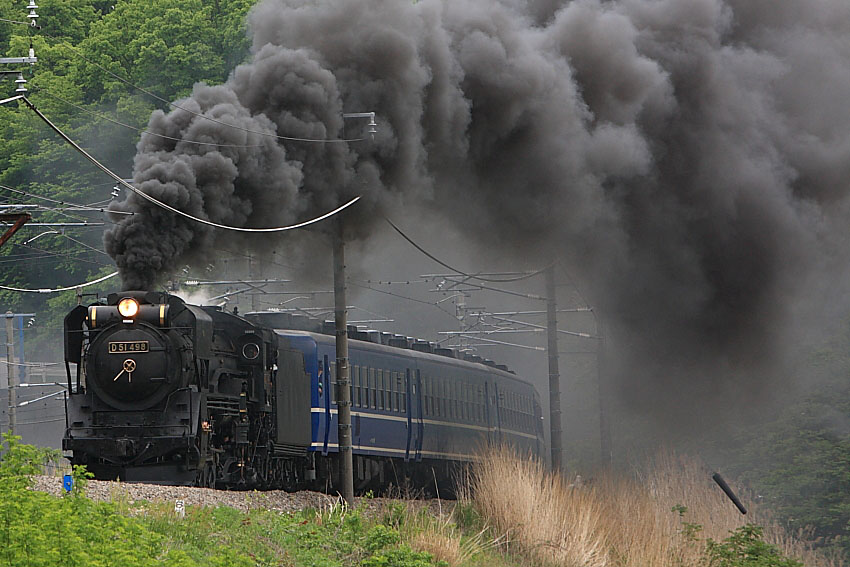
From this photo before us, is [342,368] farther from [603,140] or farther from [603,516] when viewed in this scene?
[603,140]

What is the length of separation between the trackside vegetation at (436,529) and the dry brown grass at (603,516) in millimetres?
23

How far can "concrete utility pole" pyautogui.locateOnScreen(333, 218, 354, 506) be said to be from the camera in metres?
16.2

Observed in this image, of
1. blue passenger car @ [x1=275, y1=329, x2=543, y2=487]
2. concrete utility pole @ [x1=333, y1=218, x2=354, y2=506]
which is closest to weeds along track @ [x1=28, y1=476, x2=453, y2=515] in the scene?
concrete utility pole @ [x1=333, y1=218, x2=354, y2=506]

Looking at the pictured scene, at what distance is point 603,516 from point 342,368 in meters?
3.62

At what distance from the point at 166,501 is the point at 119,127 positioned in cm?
2987

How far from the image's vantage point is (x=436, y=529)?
531 inches

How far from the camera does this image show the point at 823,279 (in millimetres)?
21234

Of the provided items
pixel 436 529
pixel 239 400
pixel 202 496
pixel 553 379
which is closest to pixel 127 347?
pixel 202 496

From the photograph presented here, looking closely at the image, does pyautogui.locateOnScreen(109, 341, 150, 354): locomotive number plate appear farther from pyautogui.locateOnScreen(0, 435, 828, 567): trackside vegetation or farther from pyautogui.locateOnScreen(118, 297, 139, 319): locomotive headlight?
pyautogui.locateOnScreen(0, 435, 828, 567): trackside vegetation

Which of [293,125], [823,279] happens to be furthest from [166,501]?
[823,279]

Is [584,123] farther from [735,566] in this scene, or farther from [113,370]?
[113,370]

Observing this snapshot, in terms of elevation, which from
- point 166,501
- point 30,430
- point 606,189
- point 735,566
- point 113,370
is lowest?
point 30,430

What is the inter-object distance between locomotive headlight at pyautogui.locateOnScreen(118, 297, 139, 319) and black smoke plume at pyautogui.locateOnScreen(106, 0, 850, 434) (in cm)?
136

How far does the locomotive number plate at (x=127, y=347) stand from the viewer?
512 inches
